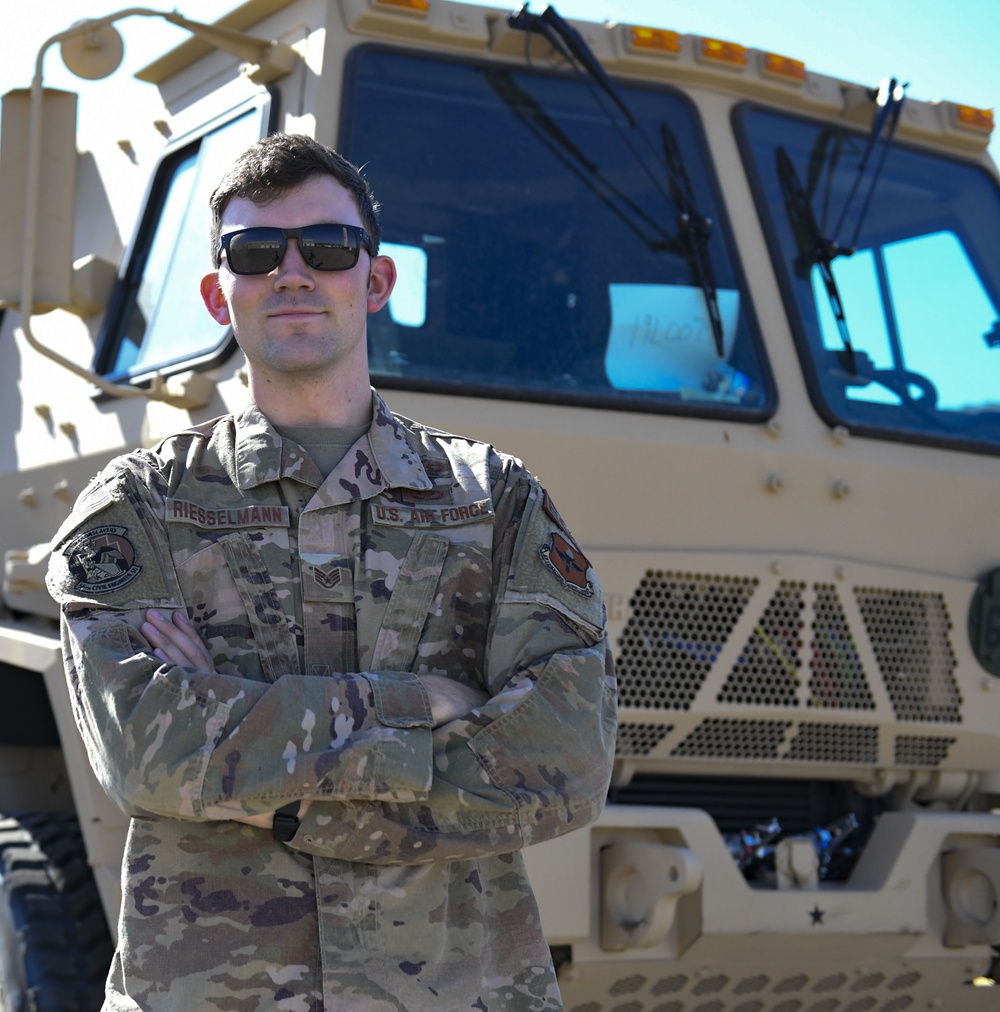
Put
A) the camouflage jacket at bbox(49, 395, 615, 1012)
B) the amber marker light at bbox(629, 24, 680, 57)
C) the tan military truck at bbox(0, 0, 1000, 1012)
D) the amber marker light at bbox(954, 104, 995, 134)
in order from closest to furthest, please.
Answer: the camouflage jacket at bbox(49, 395, 615, 1012) < the tan military truck at bbox(0, 0, 1000, 1012) < the amber marker light at bbox(629, 24, 680, 57) < the amber marker light at bbox(954, 104, 995, 134)

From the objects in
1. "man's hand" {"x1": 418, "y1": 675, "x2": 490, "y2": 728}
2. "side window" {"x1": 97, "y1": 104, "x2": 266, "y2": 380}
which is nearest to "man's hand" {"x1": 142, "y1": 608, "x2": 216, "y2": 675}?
"man's hand" {"x1": 418, "y1": 675, "x2": 490, "y2": 728}

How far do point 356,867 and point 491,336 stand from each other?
5.45 ft

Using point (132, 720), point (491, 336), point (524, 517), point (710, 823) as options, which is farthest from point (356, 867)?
point (491, 336)

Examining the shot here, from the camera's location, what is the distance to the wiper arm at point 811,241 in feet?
12.1

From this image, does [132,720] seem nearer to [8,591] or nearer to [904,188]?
[8,591]

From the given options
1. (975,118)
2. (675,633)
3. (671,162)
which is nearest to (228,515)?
(675,633)

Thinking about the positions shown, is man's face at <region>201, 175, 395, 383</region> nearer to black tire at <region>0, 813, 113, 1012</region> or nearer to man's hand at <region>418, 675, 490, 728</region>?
man's hand at <region>418, 675, 490, 728</region>

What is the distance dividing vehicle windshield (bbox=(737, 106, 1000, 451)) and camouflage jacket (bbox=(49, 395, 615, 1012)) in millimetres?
1668

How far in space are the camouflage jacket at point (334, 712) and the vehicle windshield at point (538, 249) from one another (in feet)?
3.70

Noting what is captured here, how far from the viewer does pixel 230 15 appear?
3607 millimetres

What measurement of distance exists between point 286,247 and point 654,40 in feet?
6.40

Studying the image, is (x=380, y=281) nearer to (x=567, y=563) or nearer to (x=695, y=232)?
(x=567, y=563)

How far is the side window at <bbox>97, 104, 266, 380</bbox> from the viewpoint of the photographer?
3.48 metres

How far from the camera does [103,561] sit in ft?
6.57
